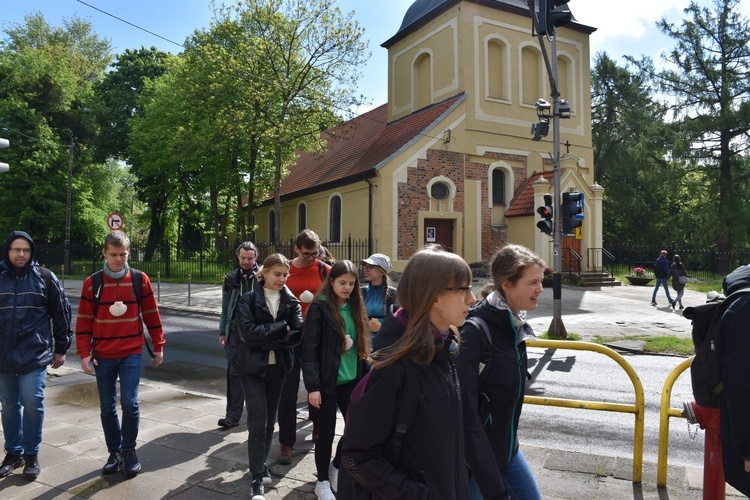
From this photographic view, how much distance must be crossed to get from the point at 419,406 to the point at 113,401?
3427 millimetres

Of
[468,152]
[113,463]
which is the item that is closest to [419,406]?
[113,463]

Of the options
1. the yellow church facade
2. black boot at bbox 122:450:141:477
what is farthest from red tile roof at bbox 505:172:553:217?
black boot at bbox 122:450:141:477

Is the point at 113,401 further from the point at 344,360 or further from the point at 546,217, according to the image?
the point at 546,217

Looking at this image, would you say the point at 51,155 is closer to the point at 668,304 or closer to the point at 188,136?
the point at 188,136

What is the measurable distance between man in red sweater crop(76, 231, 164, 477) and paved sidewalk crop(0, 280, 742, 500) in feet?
0.93

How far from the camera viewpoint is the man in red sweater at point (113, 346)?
14.3 feet

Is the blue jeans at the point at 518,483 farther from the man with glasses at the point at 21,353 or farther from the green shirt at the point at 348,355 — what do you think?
the man with glasses at the point at 21,353

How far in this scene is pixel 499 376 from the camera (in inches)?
Answer: 97.1

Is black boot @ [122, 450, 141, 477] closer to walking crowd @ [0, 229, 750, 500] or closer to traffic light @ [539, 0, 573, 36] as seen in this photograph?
walking crowd @ [0, 229, 750, 500]

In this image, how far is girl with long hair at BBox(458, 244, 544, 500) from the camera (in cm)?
226

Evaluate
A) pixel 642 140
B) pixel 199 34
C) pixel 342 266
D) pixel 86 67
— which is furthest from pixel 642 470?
pixel 86 67

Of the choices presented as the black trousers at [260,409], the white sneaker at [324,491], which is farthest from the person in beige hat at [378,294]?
the white sneaker at [324,491]

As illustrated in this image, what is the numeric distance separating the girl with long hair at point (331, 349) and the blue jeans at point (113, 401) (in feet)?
4.87

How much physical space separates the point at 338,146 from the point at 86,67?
87.0 ft
